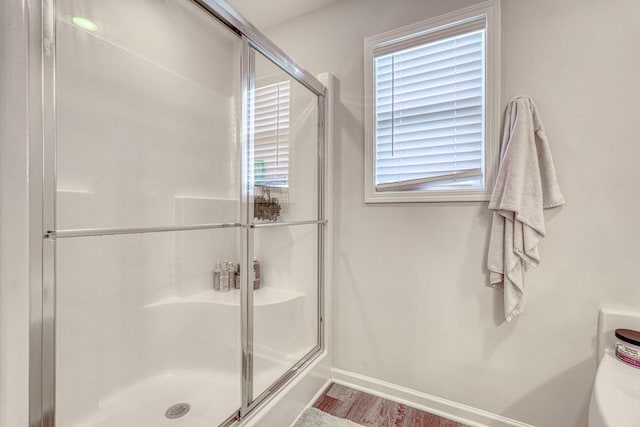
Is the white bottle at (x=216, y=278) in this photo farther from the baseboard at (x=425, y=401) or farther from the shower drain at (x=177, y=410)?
the baseboard at (x=425, y=401)

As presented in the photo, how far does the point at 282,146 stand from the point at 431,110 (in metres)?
0.81

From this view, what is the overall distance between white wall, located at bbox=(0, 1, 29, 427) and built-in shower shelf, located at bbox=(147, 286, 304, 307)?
771 millimetres

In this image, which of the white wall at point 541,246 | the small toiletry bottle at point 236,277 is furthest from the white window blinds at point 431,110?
the small toiletry bottle at point 236,277

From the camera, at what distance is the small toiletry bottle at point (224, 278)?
147cm

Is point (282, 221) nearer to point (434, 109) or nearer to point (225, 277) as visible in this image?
point (225, 277)

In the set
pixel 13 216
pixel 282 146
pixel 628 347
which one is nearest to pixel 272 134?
pixel 282 146

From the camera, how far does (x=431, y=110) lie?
153 cm

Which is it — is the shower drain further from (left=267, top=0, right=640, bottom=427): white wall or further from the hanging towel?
the hanging towel

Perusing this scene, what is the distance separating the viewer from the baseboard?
4.58 feet

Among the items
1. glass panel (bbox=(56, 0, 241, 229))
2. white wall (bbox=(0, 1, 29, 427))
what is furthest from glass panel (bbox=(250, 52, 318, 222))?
white wall (bbox=(0, 1, 29, 427))

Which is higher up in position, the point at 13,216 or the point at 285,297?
the point at 13,216

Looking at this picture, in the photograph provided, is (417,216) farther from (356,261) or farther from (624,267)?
(624,267)

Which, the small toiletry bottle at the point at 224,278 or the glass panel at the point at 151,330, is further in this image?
the small toiletry bottle at the point at 224,278

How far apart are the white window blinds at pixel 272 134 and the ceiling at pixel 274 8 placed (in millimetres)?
620
